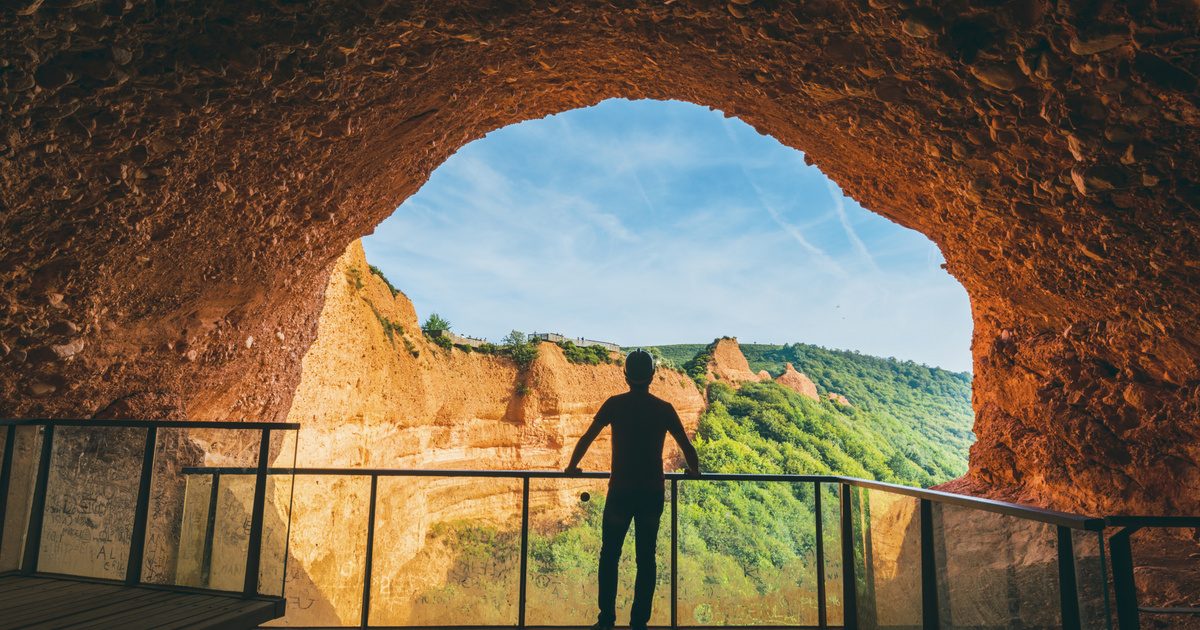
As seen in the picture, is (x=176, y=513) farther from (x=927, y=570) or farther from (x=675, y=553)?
(x=927, y=570)

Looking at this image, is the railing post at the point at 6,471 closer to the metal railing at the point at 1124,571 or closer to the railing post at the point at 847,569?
the railing post at the point at 847,569

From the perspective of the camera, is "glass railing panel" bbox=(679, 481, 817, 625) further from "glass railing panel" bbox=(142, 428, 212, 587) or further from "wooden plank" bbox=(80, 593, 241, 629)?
"glass railing panel" bbox=(142, 428, 212, 587)

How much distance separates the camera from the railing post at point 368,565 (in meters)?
3.76

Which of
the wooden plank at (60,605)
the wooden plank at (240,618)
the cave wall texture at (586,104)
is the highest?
the cave wall texture at (586,104)

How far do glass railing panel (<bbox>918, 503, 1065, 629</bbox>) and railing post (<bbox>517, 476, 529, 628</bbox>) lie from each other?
2.35 metres

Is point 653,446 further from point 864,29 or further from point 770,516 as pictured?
point 864,29

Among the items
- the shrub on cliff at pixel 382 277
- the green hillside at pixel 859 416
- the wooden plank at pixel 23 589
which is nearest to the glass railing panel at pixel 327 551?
the wooden plank at pixel 23 589

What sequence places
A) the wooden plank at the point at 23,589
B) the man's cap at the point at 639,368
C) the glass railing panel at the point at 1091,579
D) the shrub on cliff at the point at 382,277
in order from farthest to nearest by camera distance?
the shrub on cliff at the point at 382,277 → the man's cap at the point at 639,368 → the wooden plank at the point at 23,589 → the glass railing panel at the point at 1091,579

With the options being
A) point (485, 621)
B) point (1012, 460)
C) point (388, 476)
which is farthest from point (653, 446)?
point (1012, 460)

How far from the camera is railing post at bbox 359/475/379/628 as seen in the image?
3.76m

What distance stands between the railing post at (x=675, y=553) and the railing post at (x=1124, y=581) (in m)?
2.36

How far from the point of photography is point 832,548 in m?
4.02

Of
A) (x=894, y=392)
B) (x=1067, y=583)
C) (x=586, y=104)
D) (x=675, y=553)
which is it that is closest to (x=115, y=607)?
(x=675, y=553)

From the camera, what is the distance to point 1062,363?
16.6 feet
